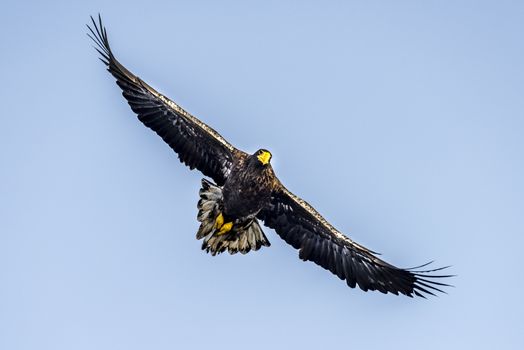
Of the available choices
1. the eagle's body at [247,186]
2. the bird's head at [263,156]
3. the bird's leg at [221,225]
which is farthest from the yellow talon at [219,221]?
the bird's head at [263,156]

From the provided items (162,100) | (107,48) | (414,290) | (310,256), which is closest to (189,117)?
(162,100)

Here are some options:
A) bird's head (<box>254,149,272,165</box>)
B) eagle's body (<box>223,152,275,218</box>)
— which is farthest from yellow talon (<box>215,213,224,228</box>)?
bird's head (<box>254,149,272,165</box>)

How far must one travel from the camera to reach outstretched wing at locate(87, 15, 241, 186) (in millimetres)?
20141

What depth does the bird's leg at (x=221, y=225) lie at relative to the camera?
20594mm

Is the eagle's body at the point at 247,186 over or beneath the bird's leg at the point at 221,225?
over

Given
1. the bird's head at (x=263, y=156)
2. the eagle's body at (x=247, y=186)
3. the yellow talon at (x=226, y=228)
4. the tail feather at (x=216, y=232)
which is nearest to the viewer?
the bird's head at (x=263, y=156)

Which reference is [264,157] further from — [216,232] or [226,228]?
[216,232]

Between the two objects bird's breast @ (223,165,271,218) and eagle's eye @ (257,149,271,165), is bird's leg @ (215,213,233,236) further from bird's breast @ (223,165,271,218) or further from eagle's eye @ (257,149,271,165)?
eagle's eye @ (257,149,271,165)

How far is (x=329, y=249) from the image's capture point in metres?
21.5

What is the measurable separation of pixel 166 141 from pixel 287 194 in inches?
93.5

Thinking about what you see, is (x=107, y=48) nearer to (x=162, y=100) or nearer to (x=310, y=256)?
(x=162, y=100)

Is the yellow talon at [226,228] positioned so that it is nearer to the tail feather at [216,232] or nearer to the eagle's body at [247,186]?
the tail feather at [216,232]

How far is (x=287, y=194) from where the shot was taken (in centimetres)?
2102

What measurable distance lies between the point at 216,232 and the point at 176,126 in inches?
78.7
